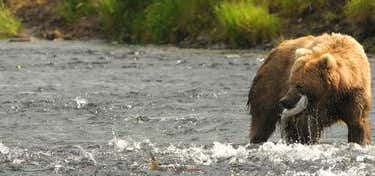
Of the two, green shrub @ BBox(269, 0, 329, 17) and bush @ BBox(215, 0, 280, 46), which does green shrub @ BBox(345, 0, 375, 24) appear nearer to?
green shrub @ BBox(269, 0, 329, 17)

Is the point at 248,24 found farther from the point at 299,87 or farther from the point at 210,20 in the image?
the point at 299,87

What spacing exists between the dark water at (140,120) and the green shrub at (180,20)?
323cm

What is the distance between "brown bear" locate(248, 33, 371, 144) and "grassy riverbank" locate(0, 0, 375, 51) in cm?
1064

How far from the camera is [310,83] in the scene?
26.2 ft

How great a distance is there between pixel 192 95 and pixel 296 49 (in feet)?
14.6

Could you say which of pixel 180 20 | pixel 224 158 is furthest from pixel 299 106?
pixel 180 20

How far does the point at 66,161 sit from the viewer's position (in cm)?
785

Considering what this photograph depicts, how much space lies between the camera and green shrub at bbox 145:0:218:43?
76.4 feet

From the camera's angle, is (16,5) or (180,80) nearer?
(180,80)

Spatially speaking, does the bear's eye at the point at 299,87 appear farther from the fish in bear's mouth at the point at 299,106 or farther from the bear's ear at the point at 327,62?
the bear's ear at the point at 327,62

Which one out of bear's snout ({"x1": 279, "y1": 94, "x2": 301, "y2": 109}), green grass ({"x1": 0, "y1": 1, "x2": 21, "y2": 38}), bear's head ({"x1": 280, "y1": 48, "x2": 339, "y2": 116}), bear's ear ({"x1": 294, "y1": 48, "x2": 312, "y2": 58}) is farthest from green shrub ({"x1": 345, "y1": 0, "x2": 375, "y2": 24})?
bear's snout ({"x1": 279, "y1": 94, "x2": 301, "y2": 109})

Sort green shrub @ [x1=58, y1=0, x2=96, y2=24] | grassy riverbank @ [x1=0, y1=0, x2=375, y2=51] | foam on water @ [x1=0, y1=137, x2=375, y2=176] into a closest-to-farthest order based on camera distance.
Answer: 1. foam on water @ [x1=0, y1=137, x2=375, y2=176]
2. grassy riverbank @ [x1=0, y1=0, x2=375, y2=51]
3. green shrub @ [x1=58, y1=0, x2=96, y2=24]

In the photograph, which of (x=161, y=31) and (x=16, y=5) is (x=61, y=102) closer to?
(x=161, y=31)

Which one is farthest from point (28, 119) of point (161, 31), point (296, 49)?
point (161, 31)
